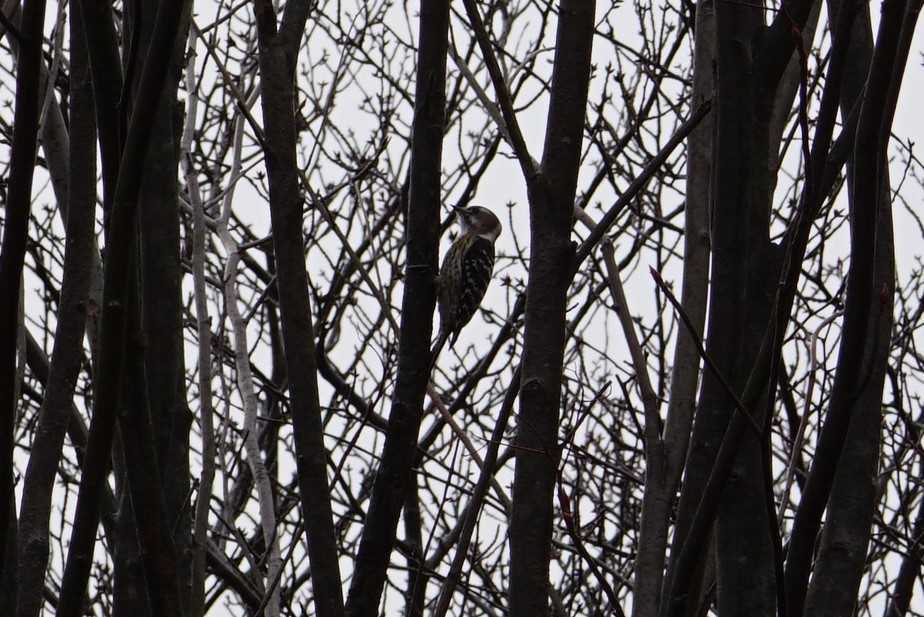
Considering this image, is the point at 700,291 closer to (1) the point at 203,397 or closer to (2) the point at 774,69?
(2) the point at 774,69

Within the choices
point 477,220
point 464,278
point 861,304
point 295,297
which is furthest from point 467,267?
point 861,304

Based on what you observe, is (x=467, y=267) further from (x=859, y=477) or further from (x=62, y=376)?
(x=62, y=376)

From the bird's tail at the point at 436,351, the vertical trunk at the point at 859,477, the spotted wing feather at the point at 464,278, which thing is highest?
the spotted wing feather at the point at 464,278

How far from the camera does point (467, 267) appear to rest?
24.7 feet

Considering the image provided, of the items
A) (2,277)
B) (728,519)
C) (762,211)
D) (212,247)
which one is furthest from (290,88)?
(212,247)

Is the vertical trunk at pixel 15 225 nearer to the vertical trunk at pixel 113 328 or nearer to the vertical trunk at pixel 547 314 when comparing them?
the vertical trunk at pixel 113 328

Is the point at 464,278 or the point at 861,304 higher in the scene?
the point at 464,278

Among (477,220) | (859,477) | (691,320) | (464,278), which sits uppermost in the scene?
(477,220)

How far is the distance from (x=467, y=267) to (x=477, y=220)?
66cm

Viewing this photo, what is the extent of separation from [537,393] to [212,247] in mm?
6812

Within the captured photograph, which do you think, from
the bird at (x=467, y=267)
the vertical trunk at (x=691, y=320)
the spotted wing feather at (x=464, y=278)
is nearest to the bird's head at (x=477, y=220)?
the bird at (x=467, y=267)

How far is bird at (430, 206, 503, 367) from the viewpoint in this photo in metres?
7.21

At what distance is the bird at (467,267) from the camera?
7207 millimetres

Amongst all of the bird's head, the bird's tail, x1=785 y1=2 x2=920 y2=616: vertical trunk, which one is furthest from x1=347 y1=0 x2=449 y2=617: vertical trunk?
Answer: the bird's head
